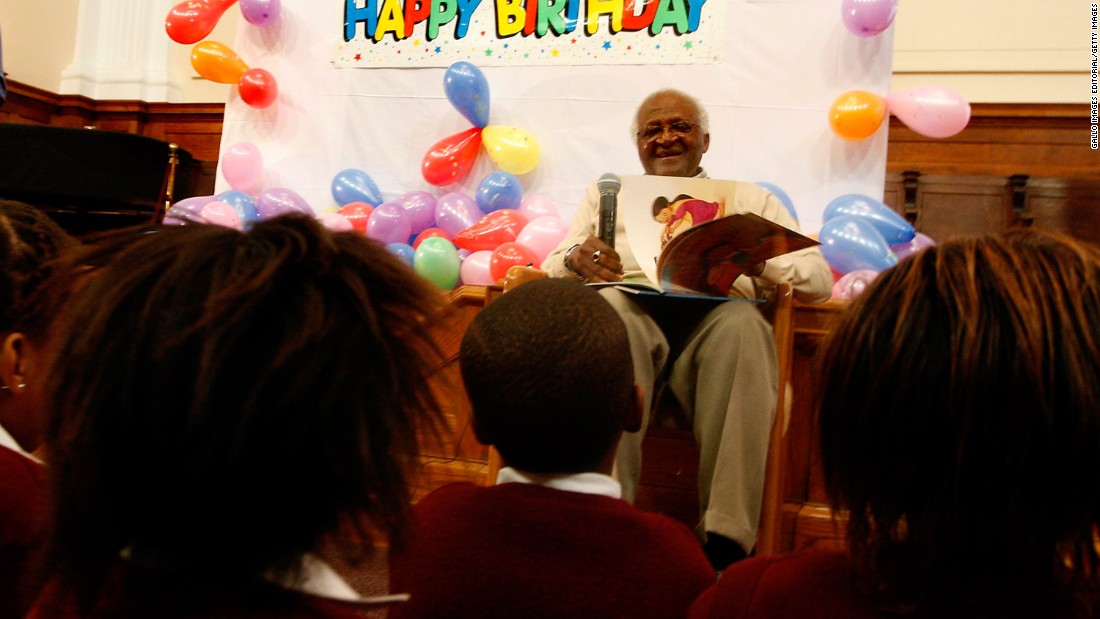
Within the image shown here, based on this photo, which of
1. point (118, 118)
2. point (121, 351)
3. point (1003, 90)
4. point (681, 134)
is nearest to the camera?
Result: point (121, 351)

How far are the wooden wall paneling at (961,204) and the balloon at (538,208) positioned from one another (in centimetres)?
139

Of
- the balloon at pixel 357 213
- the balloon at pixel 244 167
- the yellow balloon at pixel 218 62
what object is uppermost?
the yellow balloon at pixel 218 62

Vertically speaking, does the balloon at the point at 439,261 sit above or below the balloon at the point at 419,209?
below

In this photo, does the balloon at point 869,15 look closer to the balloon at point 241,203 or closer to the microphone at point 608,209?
the microphone at point 608,209

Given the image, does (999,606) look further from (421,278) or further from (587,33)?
(587,33)

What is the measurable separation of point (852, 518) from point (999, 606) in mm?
110

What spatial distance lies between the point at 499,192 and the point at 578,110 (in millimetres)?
417

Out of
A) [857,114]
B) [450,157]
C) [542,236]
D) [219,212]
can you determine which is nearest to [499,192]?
[450,157]

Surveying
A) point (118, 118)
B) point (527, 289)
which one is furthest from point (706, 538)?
point (118, 118)

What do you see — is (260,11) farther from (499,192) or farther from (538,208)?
(538,208)

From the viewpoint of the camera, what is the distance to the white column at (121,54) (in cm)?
435

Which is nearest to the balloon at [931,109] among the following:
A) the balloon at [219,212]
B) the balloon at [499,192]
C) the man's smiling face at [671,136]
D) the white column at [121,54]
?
the man's smiling face at [671,136]

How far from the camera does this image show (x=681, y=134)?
87.4 inches

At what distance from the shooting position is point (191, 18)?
3539 mm
